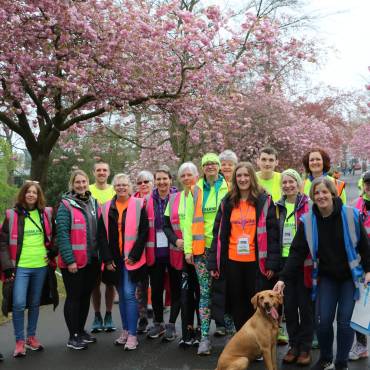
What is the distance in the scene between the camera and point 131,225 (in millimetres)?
5926

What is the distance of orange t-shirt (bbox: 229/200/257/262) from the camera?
16.8 ft

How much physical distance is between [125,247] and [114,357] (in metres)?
1.23

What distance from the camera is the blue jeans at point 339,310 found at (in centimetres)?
464

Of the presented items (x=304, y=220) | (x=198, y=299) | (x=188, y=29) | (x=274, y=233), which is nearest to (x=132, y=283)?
(x=198, y=299)

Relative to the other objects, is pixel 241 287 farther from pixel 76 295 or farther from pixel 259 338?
pixel 76 295

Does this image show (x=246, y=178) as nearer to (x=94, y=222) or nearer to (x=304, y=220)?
(x=304, y=220)

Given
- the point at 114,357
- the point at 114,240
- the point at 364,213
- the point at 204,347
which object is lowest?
the point at 114,357

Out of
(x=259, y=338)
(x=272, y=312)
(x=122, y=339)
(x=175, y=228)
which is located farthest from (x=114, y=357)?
(x=272, y=312)

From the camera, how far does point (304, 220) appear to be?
4.82 m

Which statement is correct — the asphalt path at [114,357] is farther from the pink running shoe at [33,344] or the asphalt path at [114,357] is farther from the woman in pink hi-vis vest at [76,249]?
the woman in pink hi-vis vest at [76,249]

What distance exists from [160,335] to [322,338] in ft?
7.51

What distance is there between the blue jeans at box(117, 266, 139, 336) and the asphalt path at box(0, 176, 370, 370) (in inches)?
11.2

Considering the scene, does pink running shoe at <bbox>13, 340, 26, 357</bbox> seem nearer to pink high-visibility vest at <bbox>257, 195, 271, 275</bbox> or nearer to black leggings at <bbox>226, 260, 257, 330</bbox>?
black leggings at <bbox>226, 260, 257, 330</bbox>

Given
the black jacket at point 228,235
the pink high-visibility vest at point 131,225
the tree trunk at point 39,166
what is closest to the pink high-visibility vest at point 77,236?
the pink high-visibility vest at point 131,225
